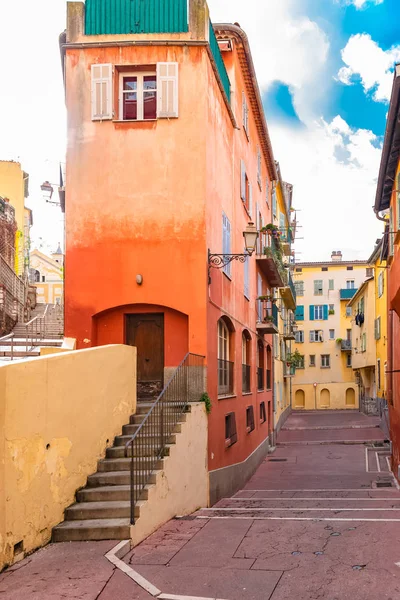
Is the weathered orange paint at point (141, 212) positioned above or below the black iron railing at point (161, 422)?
above

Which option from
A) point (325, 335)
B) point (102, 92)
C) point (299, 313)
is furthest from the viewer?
point (299, 313)

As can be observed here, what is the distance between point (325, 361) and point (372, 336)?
17.7 metres

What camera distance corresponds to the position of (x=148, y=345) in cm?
1473

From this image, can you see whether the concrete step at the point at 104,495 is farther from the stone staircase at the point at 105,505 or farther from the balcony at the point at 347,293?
the balcony at the point at 347,293

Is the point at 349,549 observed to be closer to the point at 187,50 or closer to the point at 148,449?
the point at 148,449

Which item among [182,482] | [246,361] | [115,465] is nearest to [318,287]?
[246,361]

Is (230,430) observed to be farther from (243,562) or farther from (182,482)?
(243,562)

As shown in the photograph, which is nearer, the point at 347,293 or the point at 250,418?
the point at 250,418

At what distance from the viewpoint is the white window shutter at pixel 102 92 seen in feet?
46.9

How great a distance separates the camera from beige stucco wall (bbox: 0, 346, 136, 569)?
698 centimetres

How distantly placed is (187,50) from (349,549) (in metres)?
11.1

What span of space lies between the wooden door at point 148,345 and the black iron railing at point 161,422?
4.37 feet

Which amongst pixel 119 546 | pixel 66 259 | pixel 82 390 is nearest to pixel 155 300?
pixel 66 259

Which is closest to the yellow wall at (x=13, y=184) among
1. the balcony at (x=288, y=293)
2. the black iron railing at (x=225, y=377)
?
the balcony at (x=288, y=293)
